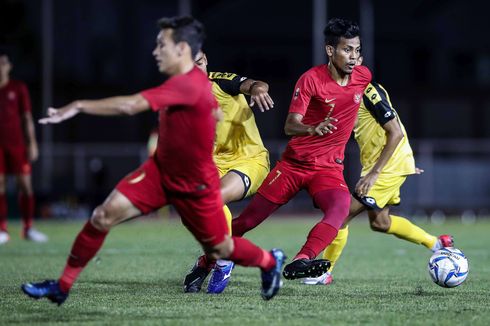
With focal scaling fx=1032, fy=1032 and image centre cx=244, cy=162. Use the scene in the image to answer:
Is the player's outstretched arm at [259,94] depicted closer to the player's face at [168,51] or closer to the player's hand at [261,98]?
the player's hand at [261,98]

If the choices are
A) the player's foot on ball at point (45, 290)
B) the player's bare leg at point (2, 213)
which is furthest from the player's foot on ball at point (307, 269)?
the player's bare leg at point (2, 213)

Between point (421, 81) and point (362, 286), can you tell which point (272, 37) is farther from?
point (362, 286)

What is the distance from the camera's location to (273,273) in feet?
22.9

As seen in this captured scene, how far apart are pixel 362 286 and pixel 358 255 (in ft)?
12.4

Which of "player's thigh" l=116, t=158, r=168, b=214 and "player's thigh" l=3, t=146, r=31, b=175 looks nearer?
"player's thigh" l=116, t=158, r=168, b=214

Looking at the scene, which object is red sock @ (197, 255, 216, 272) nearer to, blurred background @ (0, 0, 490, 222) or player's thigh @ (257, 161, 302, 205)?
player's thigh @ (257, 161, 302, 205)

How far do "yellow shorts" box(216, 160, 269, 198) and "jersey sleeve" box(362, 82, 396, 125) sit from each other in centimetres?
101

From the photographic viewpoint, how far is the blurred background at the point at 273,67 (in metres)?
26.4

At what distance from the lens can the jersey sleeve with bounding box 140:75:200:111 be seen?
20.7ft

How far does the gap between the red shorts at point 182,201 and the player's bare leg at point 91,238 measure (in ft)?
0.22

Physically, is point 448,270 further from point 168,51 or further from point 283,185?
point 168,51

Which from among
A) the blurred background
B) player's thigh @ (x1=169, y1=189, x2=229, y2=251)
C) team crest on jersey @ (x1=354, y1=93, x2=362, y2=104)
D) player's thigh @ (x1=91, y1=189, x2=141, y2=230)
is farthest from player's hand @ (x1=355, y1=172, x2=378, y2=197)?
the blurred background

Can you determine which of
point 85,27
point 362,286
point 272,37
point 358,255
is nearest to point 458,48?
Answer: point 272,37

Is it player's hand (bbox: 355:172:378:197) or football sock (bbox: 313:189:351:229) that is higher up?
player's hand (bbox: 355:172:378:197)
